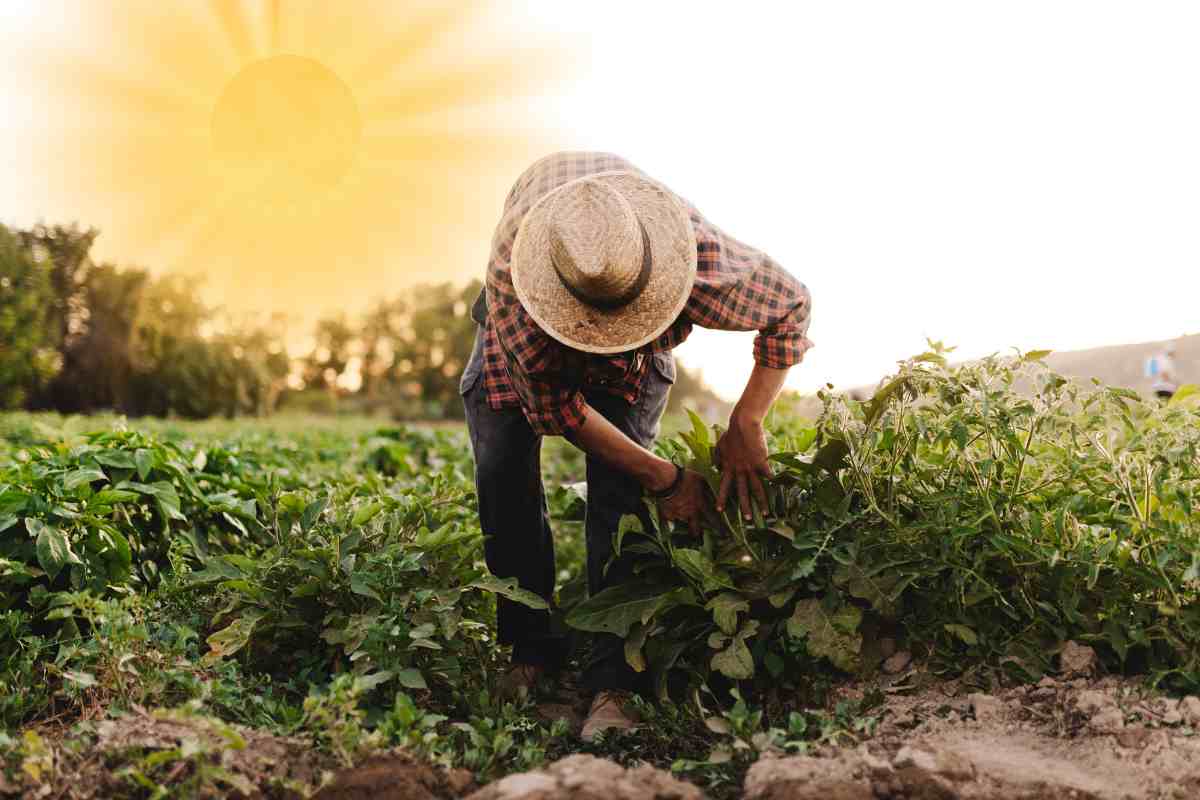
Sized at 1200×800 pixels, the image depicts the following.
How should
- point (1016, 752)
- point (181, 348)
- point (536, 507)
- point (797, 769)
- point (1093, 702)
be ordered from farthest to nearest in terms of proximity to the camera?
point (181, 348), point (536, 507), point (1093, 702), point (1016, 752), point (797, 769)

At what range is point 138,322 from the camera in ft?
89.9

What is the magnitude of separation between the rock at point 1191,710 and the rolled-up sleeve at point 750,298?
1224 mm

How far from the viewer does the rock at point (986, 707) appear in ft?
7.47

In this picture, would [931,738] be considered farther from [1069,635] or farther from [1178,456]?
[1178,456]

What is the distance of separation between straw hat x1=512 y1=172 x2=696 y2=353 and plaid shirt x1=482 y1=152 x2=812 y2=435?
4.9 inches

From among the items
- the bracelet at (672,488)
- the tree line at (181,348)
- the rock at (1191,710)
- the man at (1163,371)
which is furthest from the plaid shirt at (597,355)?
the tree line at (181,348)

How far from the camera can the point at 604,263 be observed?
2.27 metres

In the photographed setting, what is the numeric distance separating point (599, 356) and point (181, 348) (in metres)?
29.6

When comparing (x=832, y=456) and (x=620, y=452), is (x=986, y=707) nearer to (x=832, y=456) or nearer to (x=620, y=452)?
(x=832, y=456)

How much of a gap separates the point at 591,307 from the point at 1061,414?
1.25 meters

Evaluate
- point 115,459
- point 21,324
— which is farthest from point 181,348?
point 115,459

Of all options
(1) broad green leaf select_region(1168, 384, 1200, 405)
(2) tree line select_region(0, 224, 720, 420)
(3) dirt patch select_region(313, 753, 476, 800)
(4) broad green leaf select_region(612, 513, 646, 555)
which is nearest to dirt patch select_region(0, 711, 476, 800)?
(3) dirt patch select_region(313, 753, 476, 800)

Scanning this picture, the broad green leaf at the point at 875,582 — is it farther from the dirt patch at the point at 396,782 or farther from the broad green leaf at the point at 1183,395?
the dirt patch at the point at 396,782

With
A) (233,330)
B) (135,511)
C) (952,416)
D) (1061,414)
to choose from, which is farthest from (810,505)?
(233,330)
